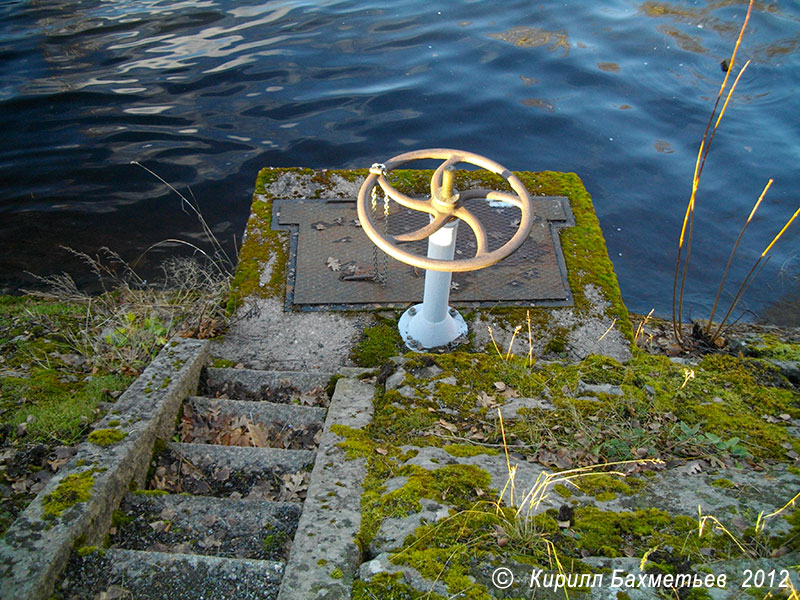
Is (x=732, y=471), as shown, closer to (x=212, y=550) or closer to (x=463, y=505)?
(x=463, y=505)

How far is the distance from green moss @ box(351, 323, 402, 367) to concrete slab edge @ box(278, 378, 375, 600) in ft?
3.02

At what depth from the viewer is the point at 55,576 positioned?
222 centimetres

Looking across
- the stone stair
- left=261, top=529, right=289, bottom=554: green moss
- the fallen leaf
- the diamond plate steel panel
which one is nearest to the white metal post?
the diamond plate steel panel

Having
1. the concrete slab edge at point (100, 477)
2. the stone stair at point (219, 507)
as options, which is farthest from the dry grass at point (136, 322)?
the stone stair at point (219, 507)

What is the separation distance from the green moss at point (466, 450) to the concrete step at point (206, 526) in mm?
743

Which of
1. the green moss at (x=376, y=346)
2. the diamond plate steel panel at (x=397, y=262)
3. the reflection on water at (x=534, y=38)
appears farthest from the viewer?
the reflection on water at (x=534, y=38)

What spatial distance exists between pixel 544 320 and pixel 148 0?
385 inches

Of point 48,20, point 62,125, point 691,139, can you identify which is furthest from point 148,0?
point 691,139

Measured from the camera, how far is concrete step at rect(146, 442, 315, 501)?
2900 millimetres

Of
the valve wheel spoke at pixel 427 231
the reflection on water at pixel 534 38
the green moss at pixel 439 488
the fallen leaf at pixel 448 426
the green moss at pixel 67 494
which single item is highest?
the reflection on water at pixel 534 38

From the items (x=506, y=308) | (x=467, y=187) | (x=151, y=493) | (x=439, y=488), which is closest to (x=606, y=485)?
(x=439, y=488)

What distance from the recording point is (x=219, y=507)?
2.65 metres

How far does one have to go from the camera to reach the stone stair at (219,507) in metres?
2.25

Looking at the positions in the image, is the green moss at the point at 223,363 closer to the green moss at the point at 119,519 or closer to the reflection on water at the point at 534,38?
the green moss at the point at 119,519
